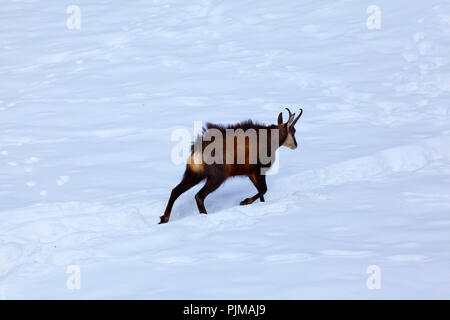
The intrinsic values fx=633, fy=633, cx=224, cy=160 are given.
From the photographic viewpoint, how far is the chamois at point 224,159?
686 centimetres

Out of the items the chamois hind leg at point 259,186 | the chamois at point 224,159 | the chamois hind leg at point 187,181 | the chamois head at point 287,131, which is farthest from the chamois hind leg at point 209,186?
the chamois head at point 287,131

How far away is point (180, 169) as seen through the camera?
28.0 feet

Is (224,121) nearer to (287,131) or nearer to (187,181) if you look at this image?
(287,131)

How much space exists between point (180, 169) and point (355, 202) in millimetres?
2660

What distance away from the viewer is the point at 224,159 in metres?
6.91

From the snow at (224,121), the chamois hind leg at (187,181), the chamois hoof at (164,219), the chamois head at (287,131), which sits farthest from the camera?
the chamois head at (287,131)

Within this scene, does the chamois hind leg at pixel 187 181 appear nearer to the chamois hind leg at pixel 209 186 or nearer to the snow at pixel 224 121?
the chamois hind leg at pixel 209 186

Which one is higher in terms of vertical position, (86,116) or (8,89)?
(8,89)

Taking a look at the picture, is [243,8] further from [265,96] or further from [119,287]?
[119,287]

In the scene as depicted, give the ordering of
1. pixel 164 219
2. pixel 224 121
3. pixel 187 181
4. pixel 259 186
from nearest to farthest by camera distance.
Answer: pixel 164 219, pixel 187 181, pixel 259 186, pixel 224 121

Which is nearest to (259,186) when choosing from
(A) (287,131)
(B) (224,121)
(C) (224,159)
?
(C) (224,159)

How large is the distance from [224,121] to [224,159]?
11.6 feet

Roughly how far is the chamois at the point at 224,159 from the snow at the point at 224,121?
15.5 inches

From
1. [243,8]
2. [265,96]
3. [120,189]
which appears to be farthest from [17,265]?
[243,8]
